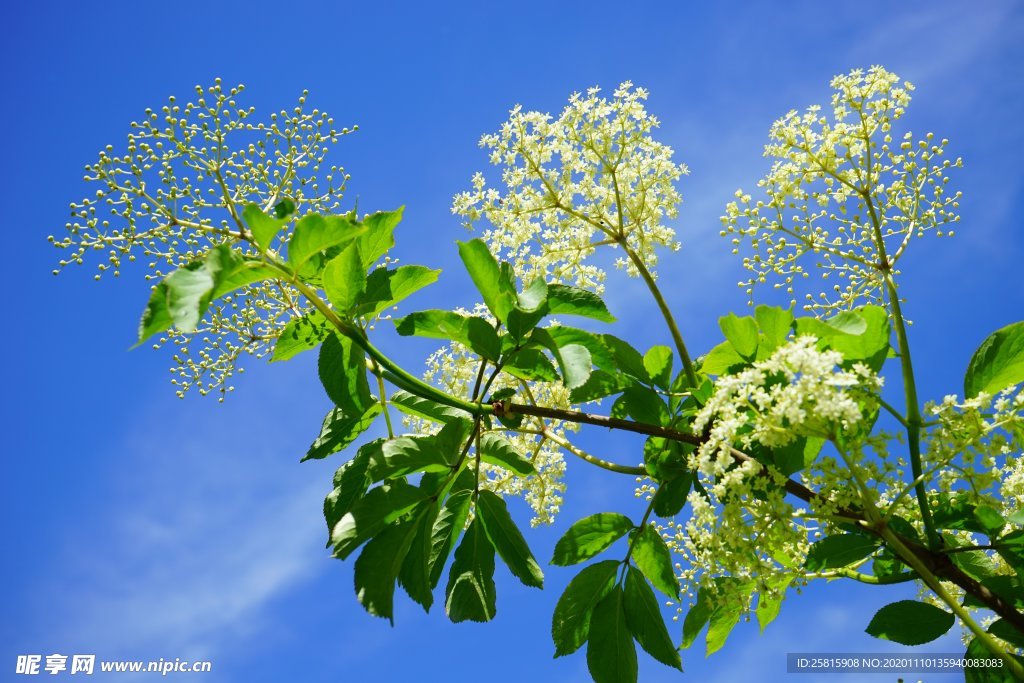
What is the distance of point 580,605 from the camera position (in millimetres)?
2344

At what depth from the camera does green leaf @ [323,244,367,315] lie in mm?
1993

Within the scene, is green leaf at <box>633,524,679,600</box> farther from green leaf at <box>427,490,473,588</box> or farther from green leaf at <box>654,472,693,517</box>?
green leaf at <box>427,490,473,588</box>

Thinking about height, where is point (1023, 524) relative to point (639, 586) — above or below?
below

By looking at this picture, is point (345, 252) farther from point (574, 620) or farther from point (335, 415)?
point (574, 620)

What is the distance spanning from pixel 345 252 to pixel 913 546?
1.61 m

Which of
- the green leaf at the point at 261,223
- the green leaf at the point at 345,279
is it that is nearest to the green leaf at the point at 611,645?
the green leaf at the point at 345,279

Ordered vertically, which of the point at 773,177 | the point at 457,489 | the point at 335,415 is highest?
the point at 773,177

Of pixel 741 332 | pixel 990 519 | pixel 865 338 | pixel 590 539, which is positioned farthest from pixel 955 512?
pixel 590 539

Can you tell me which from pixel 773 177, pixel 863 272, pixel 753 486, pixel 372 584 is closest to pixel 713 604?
pixel 753 486

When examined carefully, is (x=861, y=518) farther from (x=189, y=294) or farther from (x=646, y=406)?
(x=189, y=294)

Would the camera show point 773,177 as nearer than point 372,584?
No

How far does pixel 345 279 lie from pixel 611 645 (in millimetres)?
1298

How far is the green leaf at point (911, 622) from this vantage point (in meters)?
2.22

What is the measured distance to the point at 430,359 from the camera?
314 centimetres
